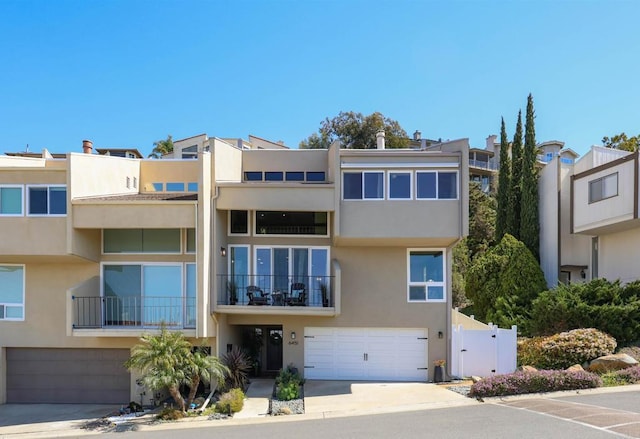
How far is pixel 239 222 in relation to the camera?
15.8m

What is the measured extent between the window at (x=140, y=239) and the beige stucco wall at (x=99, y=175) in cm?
154

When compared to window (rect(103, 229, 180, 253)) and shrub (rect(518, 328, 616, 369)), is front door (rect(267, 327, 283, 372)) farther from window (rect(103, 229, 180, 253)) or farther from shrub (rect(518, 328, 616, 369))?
shrub (rect(518, 328, 616, 369))

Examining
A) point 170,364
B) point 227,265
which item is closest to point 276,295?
point 227,265

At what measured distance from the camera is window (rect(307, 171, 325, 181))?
16750 mm

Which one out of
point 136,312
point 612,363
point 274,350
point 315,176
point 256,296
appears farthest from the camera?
point 274,350

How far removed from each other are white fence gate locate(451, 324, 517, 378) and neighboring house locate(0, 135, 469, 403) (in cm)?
53

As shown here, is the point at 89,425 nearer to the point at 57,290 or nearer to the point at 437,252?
the point at 57,290

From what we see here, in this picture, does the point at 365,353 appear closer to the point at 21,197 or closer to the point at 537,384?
the point at 537,384

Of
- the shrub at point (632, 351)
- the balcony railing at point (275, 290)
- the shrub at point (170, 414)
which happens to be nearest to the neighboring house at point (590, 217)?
the shrub at point (632, 351)

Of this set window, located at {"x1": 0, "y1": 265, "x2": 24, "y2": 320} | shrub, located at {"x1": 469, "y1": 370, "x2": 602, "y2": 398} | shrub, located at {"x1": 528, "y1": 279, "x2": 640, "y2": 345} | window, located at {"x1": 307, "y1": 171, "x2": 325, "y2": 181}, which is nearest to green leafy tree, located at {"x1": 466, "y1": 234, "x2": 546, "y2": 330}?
shrub, located at {"x1": 528, "y1": 279, "x2": 640, "y2": 345}

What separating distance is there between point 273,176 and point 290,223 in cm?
225

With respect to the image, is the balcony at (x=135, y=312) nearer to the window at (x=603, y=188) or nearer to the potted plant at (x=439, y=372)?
the potted plant at (x=439, y=372)

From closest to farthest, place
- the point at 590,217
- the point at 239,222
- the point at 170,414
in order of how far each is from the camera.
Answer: the point at 170,414 < the point at 239,222 < the point at 590,217

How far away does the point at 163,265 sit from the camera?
1471 centimetres
